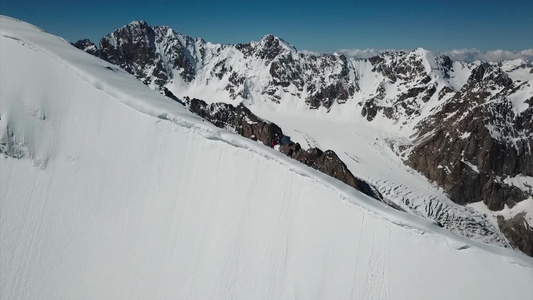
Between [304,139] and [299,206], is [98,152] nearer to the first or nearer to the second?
[299,206]

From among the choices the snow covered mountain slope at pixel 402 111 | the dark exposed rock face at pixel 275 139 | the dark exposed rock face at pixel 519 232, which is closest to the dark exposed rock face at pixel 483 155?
the snow covered mountain slope at pixel 402 111

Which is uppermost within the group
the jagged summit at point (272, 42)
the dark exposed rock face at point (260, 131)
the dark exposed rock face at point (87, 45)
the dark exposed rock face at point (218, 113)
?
the jagged summit at point (272, 42)

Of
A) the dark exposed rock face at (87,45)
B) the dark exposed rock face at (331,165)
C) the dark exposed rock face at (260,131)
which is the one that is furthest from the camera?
the dark exposed rock face at (87,45)

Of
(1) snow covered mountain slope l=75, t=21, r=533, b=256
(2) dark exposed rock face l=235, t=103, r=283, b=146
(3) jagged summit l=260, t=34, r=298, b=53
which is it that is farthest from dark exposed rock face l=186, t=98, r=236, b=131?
(3) jagged summit l=260, t=34, r=298, b=53

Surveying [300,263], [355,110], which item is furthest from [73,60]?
[355,110]

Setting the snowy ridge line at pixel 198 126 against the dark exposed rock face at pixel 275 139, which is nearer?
the snowy ridge line at pixel 198 126

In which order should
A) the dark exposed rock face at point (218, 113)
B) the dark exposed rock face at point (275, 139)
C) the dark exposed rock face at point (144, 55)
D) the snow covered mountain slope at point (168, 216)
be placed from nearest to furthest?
1. the snow covered mountain slope at point (168, 216)
2. the dark exposed rock face at point (275, 139)
3. the dark exposed rock face at point (218, 113)
4. the dark exposed rock face at point (144, 55)

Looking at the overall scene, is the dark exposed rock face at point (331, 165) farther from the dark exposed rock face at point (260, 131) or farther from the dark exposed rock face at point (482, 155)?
the dark exposed rock face at point (482, 155)

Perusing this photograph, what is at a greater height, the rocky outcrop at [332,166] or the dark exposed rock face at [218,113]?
the dark exposed rock face at [218,113]
